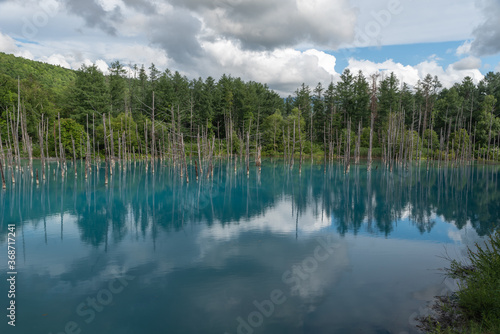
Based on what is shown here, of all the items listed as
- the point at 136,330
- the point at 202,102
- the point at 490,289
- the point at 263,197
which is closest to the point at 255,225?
the point at 263,197

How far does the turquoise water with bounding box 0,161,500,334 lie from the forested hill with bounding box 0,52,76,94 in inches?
2449

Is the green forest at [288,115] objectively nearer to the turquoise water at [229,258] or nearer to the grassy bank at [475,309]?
the turquoise water at [229,258]

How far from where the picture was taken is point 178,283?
1095cm

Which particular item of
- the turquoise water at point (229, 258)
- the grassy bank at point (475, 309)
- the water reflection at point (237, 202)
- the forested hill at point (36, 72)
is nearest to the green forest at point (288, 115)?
the forested hill at point (36, 72)

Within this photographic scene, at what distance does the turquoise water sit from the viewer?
8859mm

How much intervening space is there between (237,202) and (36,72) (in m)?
87.7

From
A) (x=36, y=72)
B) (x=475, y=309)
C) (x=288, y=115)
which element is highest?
(x=36, y=72)

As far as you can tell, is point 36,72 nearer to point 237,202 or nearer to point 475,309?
point 237,202

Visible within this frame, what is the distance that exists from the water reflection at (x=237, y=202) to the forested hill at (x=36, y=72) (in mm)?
52941

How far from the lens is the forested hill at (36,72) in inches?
2987

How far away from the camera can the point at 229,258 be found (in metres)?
13.4

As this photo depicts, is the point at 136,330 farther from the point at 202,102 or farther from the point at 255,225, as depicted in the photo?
the point at 202,102

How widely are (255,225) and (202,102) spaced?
196ft

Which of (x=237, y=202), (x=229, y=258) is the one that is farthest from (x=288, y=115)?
(x=229, y=258)
